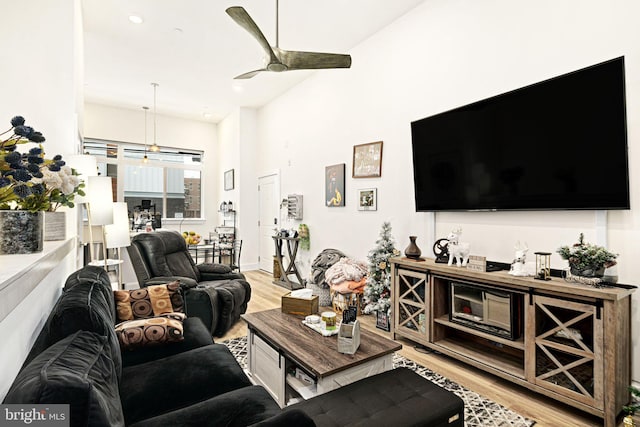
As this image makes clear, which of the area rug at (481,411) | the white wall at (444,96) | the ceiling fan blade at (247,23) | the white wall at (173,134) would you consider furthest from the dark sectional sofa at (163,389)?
the white wall at (173,134)

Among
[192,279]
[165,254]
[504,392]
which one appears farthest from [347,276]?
[165,254]

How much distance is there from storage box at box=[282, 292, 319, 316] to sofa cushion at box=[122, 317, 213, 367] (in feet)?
2.07

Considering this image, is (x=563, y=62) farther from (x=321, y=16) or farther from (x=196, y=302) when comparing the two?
(x=196, y=302)

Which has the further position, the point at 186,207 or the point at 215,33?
the point at 186,207

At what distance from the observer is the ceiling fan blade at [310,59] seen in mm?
2637

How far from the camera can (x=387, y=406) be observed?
1.48 meters

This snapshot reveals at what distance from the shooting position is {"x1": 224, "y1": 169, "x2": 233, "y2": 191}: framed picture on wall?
7547 millimetres

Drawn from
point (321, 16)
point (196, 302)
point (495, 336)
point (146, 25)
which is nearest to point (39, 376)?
point (196, 302)

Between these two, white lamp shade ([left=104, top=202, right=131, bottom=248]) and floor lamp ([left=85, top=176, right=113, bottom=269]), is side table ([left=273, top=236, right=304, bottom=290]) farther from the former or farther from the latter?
floor lamp ([left=85, top=176, right=113, bottom=269])

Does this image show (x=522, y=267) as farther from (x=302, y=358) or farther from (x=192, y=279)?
(x=192, y=279)

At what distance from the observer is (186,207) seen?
8.27m

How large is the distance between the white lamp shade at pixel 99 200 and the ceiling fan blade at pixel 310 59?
195 cm

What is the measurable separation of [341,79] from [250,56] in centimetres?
139

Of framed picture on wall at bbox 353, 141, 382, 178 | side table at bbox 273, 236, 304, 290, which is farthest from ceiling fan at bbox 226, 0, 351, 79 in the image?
side table at bbox 273, 236, 304, 290
